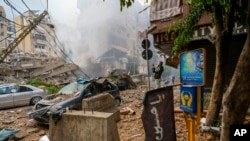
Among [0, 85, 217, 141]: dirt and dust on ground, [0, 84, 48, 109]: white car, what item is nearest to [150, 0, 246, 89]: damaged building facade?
[0, 85, 217, 141]: dirt and dust on ground

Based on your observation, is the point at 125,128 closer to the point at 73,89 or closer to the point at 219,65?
the point at 219,65

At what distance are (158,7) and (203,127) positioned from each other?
878 cm

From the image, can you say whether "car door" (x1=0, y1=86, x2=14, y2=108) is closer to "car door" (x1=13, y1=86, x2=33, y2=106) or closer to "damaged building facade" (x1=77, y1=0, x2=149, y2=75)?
"car door" (x1=13, y1=86, x2=33, y2=106)

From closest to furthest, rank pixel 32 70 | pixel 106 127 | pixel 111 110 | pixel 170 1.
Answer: pixel 106 127 → pixel 111 110 → pixel 170 1 → pixel 32 70

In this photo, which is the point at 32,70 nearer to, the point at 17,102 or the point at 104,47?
the point at 17,102

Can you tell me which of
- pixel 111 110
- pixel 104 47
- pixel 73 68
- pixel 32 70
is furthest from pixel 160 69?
pixel 104 47

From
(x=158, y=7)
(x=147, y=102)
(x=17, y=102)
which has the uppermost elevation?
(x=158, y=7)

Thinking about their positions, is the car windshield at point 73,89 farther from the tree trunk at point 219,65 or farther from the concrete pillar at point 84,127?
the tree trunk at point 219,65

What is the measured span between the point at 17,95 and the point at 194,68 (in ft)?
45.6

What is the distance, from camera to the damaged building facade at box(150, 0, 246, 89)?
980 centimetres

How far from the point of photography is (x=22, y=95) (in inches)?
584

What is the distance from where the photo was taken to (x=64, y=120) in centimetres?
531

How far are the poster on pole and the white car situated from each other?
13535 millimetres

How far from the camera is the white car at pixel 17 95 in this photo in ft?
47.0
